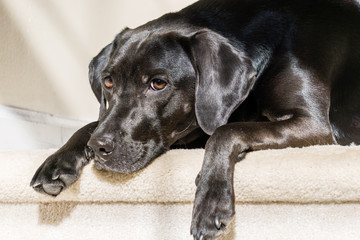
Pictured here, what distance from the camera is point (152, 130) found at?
68.5 inches

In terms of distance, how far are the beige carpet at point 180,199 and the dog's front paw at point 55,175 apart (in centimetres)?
3

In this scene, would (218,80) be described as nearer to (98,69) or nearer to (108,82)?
(108,82)

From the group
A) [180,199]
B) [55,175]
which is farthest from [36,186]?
[180,199]

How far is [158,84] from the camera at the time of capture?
1.79m

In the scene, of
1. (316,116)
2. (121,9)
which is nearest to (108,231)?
(316,116)

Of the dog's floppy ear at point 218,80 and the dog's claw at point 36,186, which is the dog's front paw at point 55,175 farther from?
the dog's floppy ear at point 218,80

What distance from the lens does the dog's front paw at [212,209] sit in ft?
4.33

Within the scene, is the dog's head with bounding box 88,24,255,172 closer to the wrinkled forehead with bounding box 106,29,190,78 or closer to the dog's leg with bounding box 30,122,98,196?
the wrinkled forehead with bounding box 106,29,190,78

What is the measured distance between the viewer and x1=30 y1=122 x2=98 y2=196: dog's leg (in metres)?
1.52

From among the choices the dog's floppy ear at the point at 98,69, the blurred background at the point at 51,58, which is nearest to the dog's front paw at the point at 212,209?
the dog's floppy ear at the point at 98,69

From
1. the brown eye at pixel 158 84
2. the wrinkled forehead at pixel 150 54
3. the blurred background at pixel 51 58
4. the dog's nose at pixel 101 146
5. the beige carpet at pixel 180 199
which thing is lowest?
the blurred background at pixel 51 58

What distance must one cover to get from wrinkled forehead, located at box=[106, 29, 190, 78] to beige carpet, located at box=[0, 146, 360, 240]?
1.27 ft

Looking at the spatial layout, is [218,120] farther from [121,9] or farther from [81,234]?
[121,9]

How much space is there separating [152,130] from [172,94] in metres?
0.17
